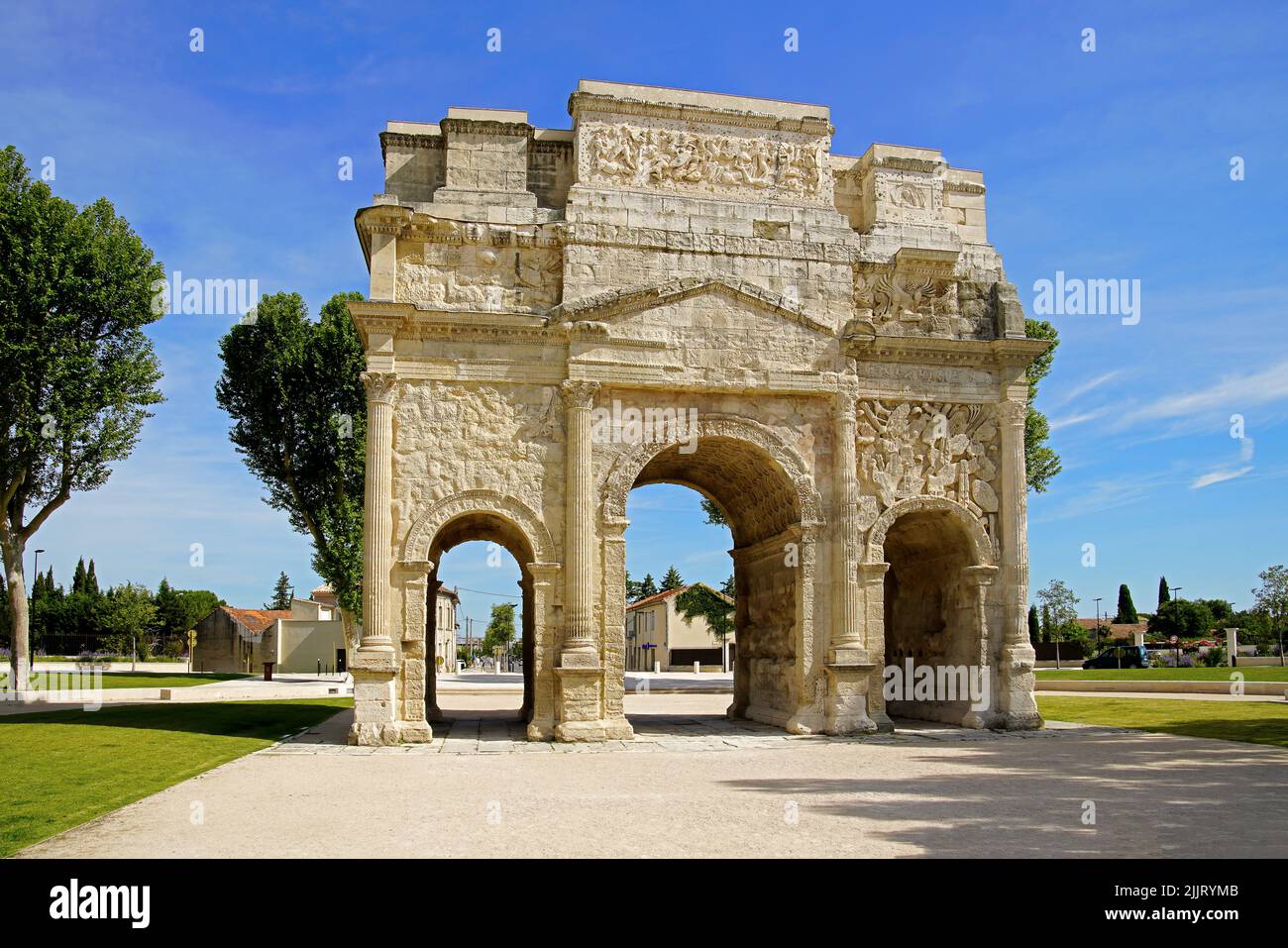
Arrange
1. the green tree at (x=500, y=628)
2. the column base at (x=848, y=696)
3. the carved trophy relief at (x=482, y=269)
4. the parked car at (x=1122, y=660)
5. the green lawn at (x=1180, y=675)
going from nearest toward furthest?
1. the column base at (x=848, y=696)
2. the carved trophy relief at (x=482, y=269)
3. the green lawn at (x=1180, y=675)
4. the parked car at (x=1122, y=660)
5. the green tree at (x=500, y=628)

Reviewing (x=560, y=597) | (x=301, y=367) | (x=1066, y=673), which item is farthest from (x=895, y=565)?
(x=1066, y=673)

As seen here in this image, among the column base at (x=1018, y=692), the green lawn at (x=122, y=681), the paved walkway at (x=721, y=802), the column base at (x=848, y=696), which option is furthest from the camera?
the green lawn at (x=122, y=681)

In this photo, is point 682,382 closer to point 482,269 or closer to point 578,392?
point 578,392

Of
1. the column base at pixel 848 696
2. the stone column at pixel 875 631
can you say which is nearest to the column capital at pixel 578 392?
the stone column at pixel 875 631

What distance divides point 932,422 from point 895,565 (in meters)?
4.31

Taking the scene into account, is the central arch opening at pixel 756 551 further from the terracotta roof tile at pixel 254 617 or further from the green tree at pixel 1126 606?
the green tree at pixel 1126 606

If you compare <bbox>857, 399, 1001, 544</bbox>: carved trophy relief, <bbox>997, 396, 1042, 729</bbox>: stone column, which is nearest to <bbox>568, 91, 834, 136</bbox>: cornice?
<bbox>857, 399, 1001, 544</bbox>: carved trophy relief

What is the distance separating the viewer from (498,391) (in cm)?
1795

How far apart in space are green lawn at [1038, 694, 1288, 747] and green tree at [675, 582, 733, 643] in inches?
1114

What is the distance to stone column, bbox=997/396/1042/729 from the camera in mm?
18797

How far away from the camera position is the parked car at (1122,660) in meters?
46.9

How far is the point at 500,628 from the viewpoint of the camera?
277 ft

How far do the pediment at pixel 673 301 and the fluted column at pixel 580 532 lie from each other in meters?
1.24
